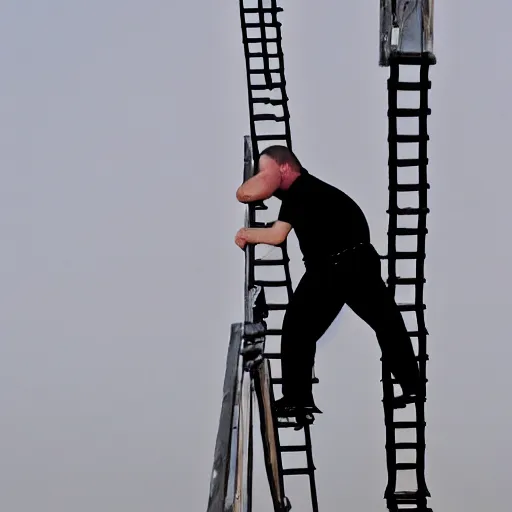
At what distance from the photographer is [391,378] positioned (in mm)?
2637

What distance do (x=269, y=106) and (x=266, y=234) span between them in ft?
2.34

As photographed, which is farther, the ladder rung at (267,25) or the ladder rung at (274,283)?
the ladder rung at (267,25)

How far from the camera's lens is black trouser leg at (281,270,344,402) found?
2465mm

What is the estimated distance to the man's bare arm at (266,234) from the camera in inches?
94.3

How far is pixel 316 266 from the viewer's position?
246cm

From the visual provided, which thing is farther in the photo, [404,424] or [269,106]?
[269,106]

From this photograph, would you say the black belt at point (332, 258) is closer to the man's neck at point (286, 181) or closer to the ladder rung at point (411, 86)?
the man's neck at point (286, 181)

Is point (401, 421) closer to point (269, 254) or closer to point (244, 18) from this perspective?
point (269, 254)

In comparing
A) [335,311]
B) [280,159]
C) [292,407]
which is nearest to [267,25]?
[280,159]

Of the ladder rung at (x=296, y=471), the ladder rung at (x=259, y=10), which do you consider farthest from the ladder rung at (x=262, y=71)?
the ladder rung at (x=296, y=471)

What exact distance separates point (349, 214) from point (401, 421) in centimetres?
76

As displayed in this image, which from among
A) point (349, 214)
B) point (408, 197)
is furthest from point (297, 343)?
point (408, 197)

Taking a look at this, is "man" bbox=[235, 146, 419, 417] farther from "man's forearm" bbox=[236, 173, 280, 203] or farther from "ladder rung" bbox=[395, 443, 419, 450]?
"ladder rung" bbox=[395, 443, 419, 450]

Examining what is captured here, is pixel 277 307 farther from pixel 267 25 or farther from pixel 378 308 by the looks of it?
pixel 267 25
